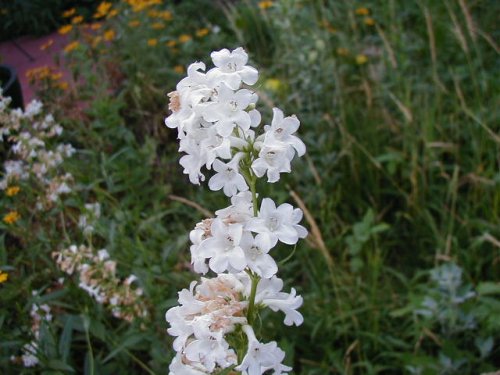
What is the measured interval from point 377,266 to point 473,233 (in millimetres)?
645

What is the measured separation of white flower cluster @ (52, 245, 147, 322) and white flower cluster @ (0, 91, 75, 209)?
0.32m

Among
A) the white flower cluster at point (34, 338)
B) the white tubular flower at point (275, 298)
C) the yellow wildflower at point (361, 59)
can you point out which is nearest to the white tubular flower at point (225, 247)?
the white tubular flower at point (275, 298)

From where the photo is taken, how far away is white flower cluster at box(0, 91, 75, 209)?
6.77ft

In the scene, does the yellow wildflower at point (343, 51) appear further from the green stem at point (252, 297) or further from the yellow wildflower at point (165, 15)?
the green stem at point (252, 297)

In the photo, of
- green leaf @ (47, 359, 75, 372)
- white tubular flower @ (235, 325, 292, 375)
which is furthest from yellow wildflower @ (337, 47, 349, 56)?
white tubular flower @ (235, 325, 292, 375)

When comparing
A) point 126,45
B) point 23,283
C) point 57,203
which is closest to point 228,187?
point 23,283

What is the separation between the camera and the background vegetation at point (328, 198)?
195 cm

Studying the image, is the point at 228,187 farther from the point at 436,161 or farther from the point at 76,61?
the point at 76,61

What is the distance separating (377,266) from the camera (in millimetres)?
2279

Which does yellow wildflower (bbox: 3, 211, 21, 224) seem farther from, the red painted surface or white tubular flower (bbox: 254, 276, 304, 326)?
the red painted surface

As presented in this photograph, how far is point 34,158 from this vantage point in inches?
87.3

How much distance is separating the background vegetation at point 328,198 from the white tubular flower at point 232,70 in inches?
31.7

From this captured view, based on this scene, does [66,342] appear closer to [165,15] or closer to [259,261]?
[259,261]

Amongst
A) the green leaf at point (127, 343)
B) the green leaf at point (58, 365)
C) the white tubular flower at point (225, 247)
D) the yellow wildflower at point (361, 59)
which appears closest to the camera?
the white tubular flower at point (225, 247)
